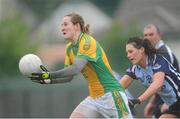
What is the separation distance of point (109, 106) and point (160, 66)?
0.90 metres

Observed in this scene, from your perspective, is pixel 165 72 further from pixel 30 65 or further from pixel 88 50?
pixel 30 65

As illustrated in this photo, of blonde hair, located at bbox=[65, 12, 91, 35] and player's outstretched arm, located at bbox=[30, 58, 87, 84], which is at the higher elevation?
blonde hair, located at bbox=[65, 12, 91, 35]

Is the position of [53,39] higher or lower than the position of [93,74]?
lower

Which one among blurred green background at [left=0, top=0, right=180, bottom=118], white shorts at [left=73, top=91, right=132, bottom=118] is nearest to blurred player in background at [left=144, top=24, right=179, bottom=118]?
white shorts at [left=73, top=91, right=132, bottom=118]

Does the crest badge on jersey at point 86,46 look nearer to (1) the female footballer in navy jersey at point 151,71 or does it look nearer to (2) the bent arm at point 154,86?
(1) the female footballer in navy jersey at point 151,71

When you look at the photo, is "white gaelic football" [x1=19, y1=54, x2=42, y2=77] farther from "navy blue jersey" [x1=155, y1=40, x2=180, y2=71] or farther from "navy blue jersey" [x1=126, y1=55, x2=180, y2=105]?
"navy blue jersey" [x1=155, y1=40, x2=180, y2=71]

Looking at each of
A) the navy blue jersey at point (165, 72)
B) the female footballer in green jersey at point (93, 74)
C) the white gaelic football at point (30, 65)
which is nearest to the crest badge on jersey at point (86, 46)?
the female footballer in green jersey at point (93, 74)

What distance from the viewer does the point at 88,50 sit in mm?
9172

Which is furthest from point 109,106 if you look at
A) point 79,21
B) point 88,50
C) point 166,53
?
point 166,53

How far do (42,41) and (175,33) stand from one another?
7.27 metres

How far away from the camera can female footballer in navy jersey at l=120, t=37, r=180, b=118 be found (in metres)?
9.76

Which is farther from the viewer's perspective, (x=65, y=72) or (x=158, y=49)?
(x=158, y=49)

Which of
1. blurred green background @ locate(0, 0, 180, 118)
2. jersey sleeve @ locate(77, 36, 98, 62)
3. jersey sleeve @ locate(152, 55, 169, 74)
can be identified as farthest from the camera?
blurred green background @ locate(0, 0, 180, 118)

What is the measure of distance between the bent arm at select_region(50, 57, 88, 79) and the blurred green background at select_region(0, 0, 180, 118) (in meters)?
9.47
